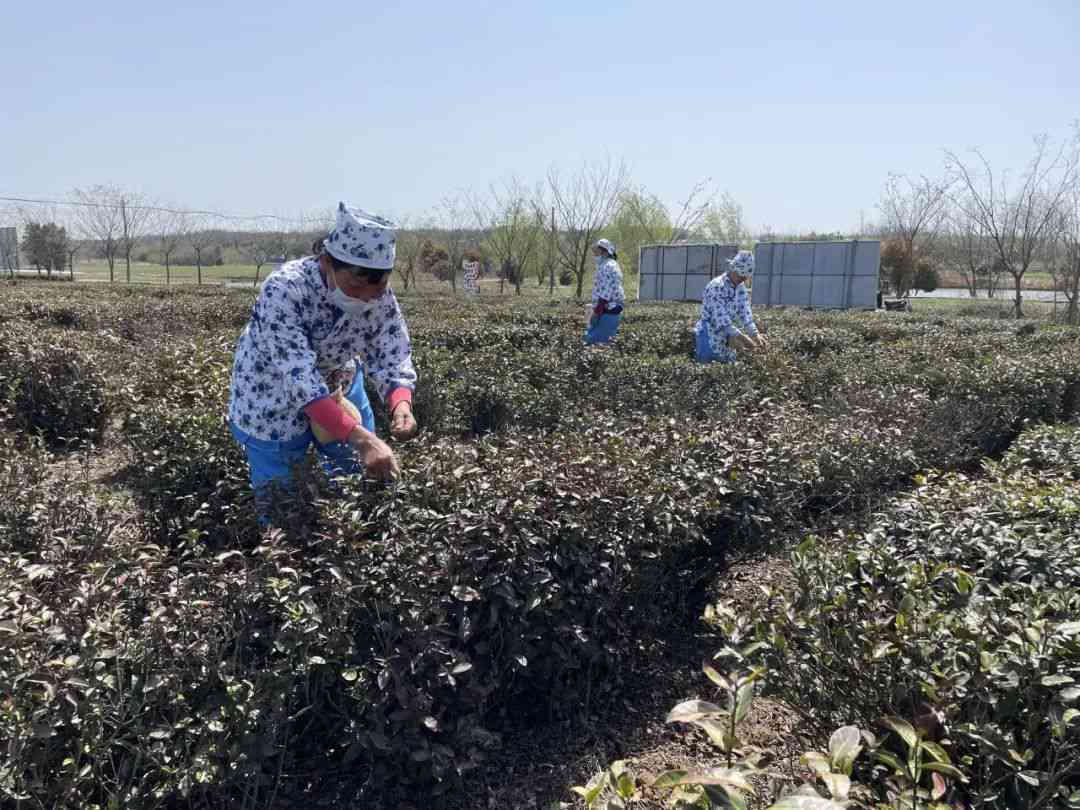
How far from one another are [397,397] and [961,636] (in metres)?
1.95

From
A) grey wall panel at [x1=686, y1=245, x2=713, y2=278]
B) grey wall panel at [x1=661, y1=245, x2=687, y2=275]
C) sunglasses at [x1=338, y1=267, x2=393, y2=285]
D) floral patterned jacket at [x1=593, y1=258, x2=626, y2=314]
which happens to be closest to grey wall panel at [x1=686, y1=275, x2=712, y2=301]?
grey wall panel at [x1=686, y1=245, x2=713, y2=278]

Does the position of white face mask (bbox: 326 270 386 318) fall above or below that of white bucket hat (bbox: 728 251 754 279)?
below

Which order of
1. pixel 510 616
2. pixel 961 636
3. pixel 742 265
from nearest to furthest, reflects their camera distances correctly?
pixel 961 636 < pixel 510 616 < pixel 742 265

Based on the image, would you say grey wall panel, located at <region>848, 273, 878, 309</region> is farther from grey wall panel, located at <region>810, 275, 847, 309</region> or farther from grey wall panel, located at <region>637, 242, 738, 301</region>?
grey wall panel, located at <region>637, 242, 738, 301</region>

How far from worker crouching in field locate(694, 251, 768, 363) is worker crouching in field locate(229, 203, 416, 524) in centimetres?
412

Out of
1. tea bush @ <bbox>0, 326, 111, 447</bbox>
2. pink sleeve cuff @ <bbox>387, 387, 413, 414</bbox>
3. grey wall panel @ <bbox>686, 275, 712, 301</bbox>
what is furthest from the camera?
grey wall panel @ <bbox>686, 275, 712, 301</bbox>

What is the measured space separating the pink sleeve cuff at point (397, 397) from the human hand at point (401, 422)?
0.02 meters

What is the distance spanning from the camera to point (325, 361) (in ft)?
9.11

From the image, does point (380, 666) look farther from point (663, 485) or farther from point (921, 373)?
point (921, 373)

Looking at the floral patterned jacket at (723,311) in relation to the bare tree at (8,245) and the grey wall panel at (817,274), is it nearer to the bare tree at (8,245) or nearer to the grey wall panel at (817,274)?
the grey wall panel at (817,274)

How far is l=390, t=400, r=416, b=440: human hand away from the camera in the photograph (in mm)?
2703

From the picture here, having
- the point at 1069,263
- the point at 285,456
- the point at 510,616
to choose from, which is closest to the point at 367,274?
the point at 285,456

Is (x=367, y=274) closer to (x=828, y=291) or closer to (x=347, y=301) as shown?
(x=347, y=301)

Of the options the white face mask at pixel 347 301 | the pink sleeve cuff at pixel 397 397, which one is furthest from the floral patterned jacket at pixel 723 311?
the white face mask at pixel 347 301
